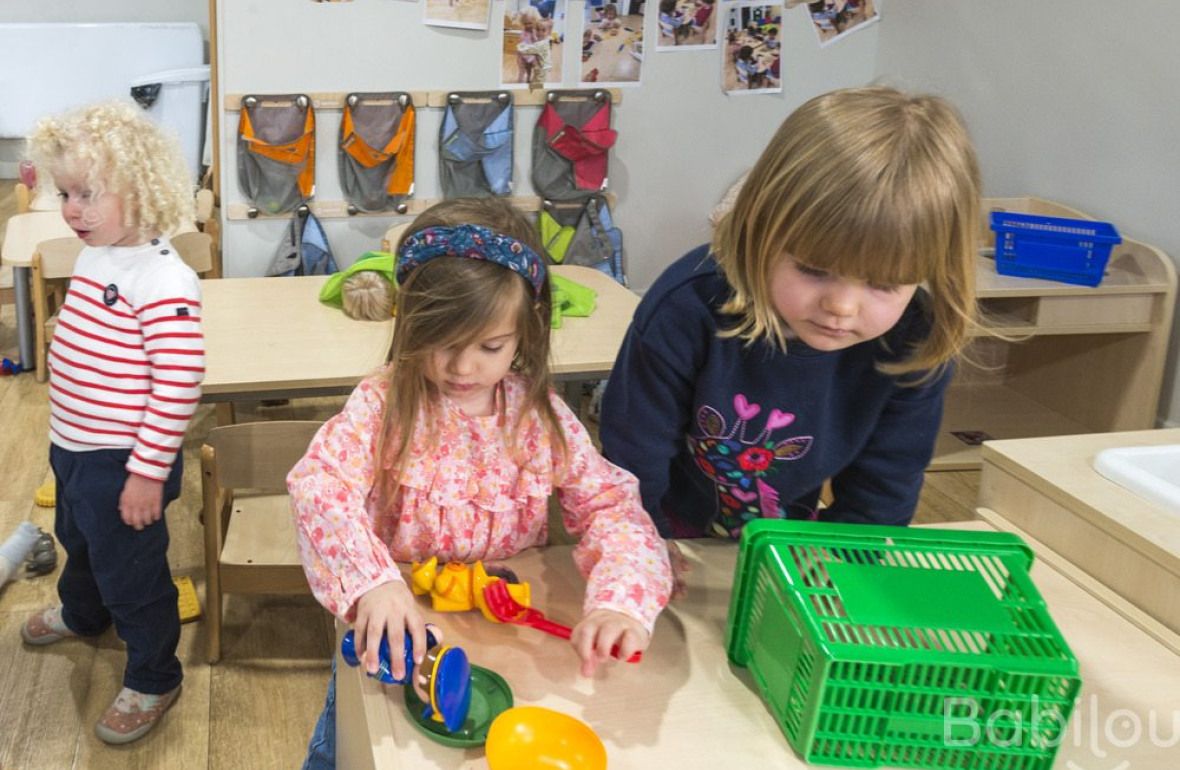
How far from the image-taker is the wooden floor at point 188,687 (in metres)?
1.89

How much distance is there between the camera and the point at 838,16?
4020 mm

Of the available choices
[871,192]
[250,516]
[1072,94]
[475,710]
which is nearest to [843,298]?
[871,192]

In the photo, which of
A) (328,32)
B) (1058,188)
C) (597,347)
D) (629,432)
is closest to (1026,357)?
(1058,188)

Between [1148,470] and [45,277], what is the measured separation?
2.95 metres

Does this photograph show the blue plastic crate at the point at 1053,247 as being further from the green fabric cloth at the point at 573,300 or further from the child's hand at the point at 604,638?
the child's hand at the point at 604,638

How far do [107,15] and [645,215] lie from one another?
13.1 ft

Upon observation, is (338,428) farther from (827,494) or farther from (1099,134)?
(1099,134)

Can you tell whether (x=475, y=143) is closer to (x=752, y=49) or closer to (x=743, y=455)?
(x=752, y=49)

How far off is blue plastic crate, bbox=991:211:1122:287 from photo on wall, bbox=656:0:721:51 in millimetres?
1367

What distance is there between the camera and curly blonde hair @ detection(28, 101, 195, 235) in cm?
159

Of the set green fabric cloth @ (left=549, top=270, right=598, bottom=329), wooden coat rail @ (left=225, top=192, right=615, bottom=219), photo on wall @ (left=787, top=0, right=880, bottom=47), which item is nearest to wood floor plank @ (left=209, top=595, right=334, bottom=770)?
green fabric cloth @ (left=549, top=270, right=598, bottom=329)

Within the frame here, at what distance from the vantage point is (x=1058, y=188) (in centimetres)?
338

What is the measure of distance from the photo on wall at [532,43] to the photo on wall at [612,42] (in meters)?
0.10

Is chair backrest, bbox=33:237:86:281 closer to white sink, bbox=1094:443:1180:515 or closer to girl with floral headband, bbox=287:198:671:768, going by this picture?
girl with floral headband, bbox=287:198:671:768
